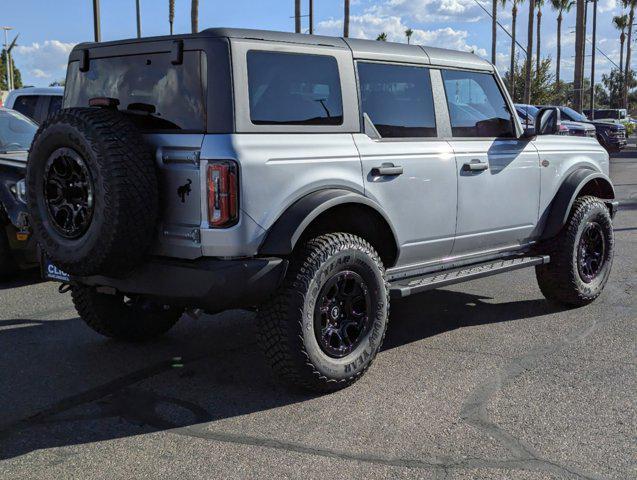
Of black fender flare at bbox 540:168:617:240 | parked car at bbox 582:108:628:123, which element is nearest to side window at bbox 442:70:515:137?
black fender flare at bbox 540:168:617:240

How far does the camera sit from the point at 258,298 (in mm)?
4082

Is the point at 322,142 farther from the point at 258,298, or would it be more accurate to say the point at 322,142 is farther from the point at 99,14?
the point at 99,14

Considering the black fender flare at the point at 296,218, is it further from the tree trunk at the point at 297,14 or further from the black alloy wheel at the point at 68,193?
the tree trunk at the point at 297,14

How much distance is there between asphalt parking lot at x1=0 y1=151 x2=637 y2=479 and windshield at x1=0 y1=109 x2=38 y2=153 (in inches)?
99.2

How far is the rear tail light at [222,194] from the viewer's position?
3.93 meters

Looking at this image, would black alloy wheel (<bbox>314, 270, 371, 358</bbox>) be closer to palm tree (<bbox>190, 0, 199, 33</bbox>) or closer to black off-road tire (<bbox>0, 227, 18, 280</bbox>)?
black off-road tire (<bbox>0, 227, 18, 280</bbox>)

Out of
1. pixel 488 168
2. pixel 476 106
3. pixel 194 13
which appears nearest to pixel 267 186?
pixel 488 168

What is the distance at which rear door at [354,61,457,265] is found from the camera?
4754 millimetres

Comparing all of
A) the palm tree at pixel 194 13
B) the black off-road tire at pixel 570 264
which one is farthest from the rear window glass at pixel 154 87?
the palm tree at pixel 194 13

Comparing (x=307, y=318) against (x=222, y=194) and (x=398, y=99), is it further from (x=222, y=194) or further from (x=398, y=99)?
(x=398, y=99)

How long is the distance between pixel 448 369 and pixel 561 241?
198 cm

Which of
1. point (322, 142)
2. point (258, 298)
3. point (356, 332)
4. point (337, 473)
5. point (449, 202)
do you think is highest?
point (322, 142)

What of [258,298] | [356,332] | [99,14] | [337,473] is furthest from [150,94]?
[99,14]

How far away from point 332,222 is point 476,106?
181 cm
